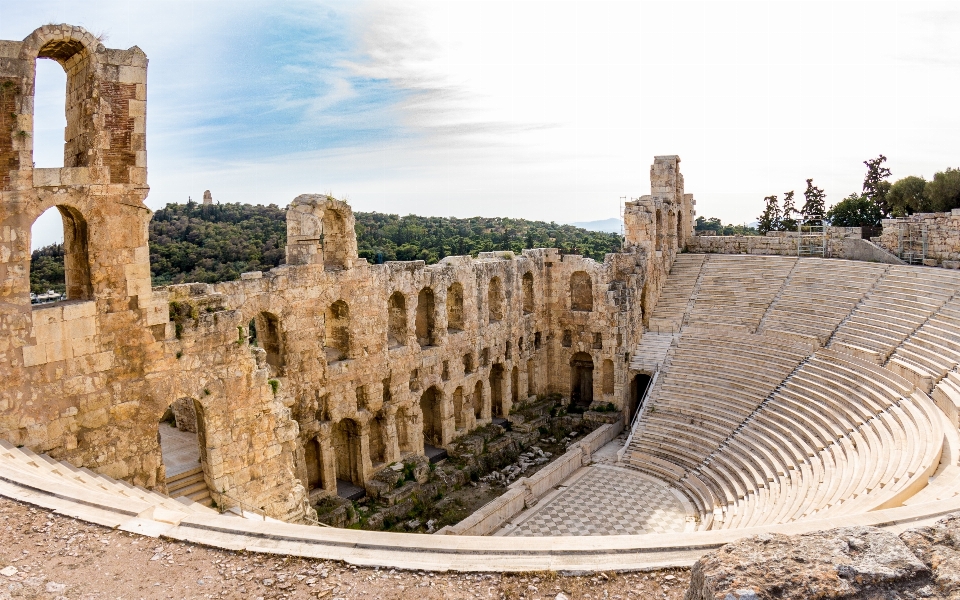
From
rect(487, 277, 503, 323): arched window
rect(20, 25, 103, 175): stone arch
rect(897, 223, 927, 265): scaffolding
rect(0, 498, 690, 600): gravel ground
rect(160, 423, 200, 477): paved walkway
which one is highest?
rect(20, 25, 103, 175): stone arch

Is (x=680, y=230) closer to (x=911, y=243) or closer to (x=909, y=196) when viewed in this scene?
(x=911, y=243)

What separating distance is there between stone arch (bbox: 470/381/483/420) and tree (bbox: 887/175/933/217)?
94.3ft

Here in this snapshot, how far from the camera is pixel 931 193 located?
127 feet

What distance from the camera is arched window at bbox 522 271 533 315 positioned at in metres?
29.0

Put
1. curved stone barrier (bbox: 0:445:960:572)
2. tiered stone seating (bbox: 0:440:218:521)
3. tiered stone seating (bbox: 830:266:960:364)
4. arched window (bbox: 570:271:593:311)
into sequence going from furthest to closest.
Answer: arched window (bbox: 570:271:593:311) → tiered stone seating (bbox: 830:266:960:364) → tiered stone seating (bbox: 0:440:218:521) → curved stone barrier (bbox: 0:445:960:572)

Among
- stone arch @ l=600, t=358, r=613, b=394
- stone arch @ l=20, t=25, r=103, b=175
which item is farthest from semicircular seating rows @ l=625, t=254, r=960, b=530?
stone arch @ l=20, t=25, r=103, b=175

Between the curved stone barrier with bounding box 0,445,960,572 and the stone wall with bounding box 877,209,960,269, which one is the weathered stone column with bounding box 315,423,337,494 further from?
the stone wall with bounding box 877,209,960,269

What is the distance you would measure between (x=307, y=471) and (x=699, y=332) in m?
15.6

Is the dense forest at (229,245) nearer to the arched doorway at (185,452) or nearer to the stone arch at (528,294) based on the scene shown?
the stone arch at (528,294)

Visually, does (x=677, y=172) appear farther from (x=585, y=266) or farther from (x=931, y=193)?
(x=931, y=193)

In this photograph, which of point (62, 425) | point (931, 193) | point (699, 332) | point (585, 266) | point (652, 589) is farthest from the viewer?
point (931, 193)

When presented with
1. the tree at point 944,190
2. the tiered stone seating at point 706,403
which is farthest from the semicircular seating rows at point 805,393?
the tree at point 944,190

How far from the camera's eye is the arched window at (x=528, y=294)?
29.0 m

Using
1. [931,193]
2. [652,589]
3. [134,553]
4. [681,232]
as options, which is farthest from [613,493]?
[931,193]
